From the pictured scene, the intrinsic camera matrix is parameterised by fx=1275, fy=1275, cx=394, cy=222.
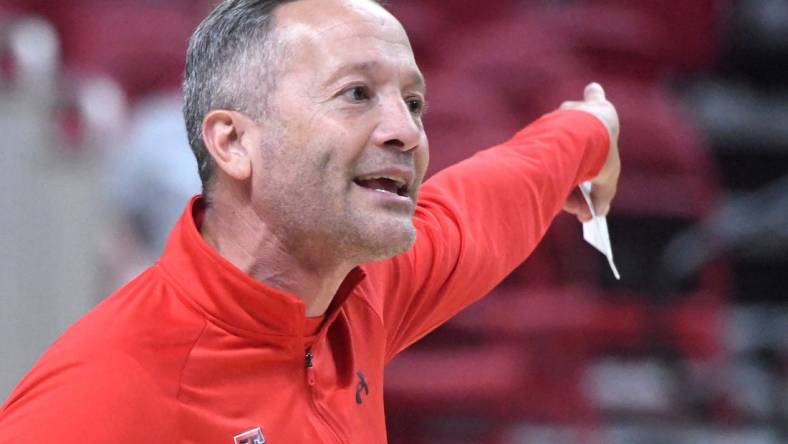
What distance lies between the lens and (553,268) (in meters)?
3.56

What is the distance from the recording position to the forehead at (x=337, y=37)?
58.1 inches

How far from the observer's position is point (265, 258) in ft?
4.97

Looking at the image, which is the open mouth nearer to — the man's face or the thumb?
the man's face

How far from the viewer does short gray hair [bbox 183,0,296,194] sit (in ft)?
4.89

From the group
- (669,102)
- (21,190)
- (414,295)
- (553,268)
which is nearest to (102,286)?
(21,190)

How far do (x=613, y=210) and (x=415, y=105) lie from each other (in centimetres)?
233

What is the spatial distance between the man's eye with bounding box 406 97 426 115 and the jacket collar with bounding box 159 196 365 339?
275mm

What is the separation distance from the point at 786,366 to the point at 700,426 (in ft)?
1.44

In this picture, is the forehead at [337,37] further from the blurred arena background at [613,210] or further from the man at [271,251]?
the blurred arena background at [613,210]

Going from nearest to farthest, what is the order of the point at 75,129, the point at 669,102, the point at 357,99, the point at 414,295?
the point at 357,99
the point at 414,295
the point at 75,129
the point at 669,102

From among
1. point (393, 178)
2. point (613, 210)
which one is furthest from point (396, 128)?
point (613, 210)

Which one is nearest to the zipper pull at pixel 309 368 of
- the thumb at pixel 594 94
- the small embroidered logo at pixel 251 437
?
the small embroidered logo at pixel 251 437

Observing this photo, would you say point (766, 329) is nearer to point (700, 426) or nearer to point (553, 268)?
point (700, 426)

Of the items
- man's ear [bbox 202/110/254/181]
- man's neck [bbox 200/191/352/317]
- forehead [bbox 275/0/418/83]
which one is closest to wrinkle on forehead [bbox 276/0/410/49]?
forehead [bbox 275/0/418/83]
